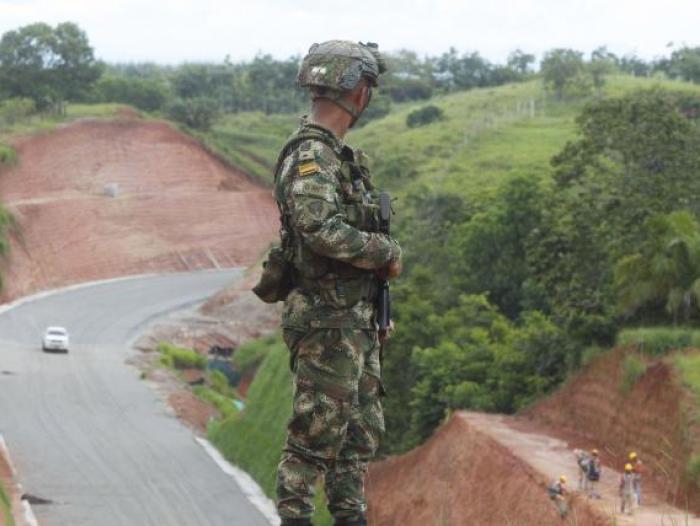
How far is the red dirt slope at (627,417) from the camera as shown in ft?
63.9

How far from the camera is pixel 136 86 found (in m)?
93.4

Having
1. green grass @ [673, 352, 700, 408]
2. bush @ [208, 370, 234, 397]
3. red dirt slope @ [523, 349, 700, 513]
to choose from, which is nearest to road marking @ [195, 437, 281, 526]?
red dirt slope @ [523, 349, 700, 513]

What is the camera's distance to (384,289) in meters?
5.79

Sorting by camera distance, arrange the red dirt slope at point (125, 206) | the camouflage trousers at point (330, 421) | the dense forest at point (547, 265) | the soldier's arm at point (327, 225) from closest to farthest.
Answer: the soldier's arm at point (327, 225)
the camouflage trousers at point (330, 421)
the dense forest at point (547, 265)
the red dirt slope at point (125, 206)

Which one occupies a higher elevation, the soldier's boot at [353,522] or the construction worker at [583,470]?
the soldier's boot at [353,522]

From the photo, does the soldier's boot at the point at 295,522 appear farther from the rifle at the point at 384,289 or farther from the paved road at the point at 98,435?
the paved road at the point at 98,435

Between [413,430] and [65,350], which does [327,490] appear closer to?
[413,430]

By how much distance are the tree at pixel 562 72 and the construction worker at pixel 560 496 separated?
5578cm

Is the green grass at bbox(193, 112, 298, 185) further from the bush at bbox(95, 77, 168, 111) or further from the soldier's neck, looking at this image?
the soldier's neck

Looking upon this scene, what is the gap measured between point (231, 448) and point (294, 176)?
94.7ft

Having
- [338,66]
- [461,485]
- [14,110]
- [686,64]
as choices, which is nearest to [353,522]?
[338,66]

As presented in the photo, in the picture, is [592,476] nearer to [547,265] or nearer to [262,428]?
[547,265]

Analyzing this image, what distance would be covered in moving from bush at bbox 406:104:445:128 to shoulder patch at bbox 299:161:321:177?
66.8 m

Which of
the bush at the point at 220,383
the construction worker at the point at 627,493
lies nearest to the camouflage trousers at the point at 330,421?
the construction worker at the point at 627,493
